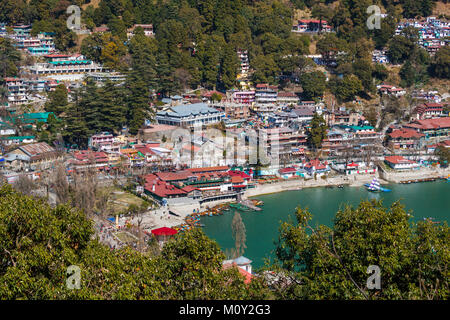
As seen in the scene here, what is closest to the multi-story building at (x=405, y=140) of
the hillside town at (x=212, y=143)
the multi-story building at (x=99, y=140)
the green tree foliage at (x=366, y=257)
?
the hillside town at (x=212, y=143)

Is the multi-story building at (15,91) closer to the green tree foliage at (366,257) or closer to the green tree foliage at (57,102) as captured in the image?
the green tree foliage at (57,102)

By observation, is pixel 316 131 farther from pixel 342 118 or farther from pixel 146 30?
pixel 146 30

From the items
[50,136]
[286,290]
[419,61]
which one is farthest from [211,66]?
[286,290]

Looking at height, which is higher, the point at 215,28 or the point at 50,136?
the point at 215,28

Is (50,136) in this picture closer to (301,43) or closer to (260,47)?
(260,47)

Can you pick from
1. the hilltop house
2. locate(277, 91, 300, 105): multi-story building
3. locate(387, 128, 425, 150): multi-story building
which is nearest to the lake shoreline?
locate(387, 128, 425, 150): multi-story building

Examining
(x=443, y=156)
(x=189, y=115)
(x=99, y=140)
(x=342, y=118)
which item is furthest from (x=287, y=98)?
(x=99, y=140)

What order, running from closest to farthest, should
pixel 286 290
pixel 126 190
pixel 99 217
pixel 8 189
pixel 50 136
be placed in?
pixel 286 290 < pixel 8 189 < pixel 99 217 < pixel 126 190 < pixel 50 136
